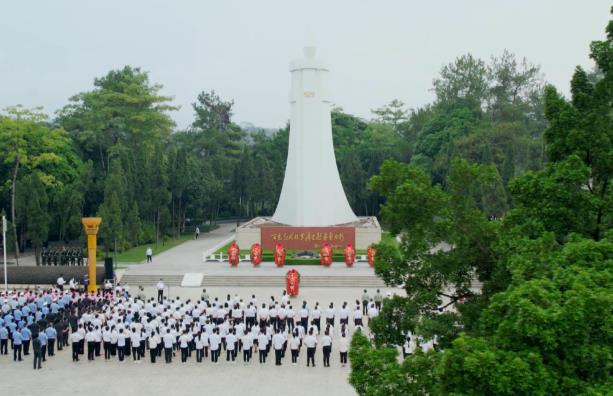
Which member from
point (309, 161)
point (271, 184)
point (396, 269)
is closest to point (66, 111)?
point (271, 184)

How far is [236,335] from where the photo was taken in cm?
1544

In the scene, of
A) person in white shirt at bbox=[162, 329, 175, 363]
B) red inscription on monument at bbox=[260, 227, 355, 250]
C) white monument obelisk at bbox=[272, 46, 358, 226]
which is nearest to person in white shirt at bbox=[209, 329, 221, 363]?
person in white shirt at bbox=[162, 329, 175, 363]

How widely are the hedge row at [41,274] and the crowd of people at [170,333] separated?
19.6 ft

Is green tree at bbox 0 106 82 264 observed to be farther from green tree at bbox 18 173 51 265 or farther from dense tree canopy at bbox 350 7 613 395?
dense tree canopy at bbox 350 7 613 395

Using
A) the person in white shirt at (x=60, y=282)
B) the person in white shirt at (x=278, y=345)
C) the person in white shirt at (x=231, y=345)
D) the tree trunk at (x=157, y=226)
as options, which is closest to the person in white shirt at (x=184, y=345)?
the person in white shirt at (x=231, y=345)

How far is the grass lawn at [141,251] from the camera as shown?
31.5 m

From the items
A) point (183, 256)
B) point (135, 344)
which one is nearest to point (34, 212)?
point (183, 256)

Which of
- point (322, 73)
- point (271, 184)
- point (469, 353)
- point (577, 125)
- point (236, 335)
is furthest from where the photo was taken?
point (271, 184)

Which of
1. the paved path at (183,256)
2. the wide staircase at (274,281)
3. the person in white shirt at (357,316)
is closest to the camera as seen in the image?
the person in white shirt at (357,316)

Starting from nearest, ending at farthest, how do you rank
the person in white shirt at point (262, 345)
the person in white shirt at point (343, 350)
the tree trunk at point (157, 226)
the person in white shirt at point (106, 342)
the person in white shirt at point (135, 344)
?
the person in white shirt at point (343, 350) → the person in white shirt at point (262, 345) → the person in white shirt at point (135, 344) → the person in white shirt at point (106, 342) → the tree trunk at point (157, 226)

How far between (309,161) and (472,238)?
25104 millimetres

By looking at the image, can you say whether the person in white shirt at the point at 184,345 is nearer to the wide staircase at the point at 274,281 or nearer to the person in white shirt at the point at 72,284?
the person in white shirt at the point at 72,284

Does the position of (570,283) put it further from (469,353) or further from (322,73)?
(322,73)

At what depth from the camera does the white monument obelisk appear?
33.2 m
